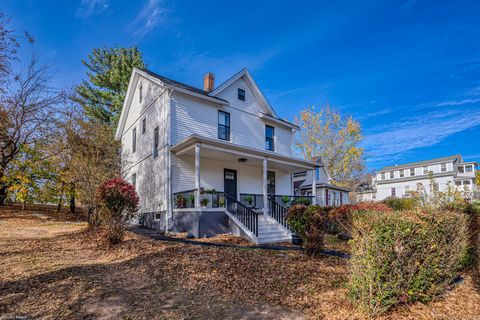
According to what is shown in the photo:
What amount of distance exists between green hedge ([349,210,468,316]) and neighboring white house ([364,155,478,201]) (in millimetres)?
36735

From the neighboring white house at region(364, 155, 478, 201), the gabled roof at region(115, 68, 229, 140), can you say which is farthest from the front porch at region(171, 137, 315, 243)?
the neighboring white house at region(364, 155, 478, 201)

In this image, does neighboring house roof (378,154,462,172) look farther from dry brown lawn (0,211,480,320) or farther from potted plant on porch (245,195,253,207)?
dry brown lawn (0,211,480,320)

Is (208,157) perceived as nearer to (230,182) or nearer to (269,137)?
(230,182)

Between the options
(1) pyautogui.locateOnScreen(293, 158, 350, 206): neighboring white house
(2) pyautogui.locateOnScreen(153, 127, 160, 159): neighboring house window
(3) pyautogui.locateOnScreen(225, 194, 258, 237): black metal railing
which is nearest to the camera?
(3) pyautogui.locateOnScreen(225, 194, 258, 237): black metal railing

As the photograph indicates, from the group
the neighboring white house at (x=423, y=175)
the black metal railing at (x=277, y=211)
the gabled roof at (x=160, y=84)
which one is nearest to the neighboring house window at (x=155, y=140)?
the gabled roof at (x=160, y=84)

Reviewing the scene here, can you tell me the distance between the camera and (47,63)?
13055mm

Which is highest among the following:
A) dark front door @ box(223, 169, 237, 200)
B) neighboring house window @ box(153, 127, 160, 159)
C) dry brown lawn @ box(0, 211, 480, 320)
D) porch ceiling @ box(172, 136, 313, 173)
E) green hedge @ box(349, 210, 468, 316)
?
neighboring house window @ box(153, 127, 160, 159)

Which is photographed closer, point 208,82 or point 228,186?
point 228,186

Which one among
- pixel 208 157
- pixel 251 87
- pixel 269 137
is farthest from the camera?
pixel 269 137

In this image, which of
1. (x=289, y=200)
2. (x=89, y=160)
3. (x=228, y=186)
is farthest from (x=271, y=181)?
(x=89, y=160)

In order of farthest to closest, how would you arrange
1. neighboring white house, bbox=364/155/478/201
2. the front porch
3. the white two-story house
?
neighboring white house, bbox=364/155/478/201
the white two-story house
the front porch

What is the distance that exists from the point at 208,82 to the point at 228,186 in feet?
22.8

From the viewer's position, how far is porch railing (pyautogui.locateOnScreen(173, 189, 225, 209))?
1112cm

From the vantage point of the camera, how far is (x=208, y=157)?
13.2m
